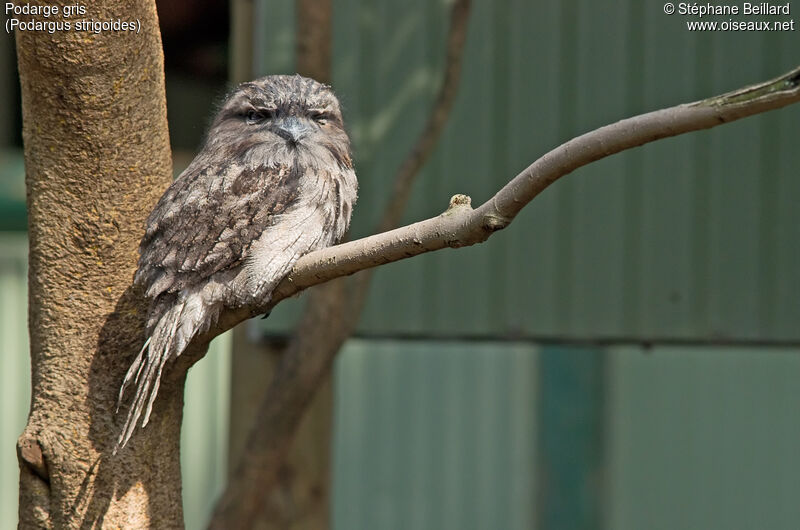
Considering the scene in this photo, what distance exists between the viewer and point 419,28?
5.18 metres

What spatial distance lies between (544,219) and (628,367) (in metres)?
1.17

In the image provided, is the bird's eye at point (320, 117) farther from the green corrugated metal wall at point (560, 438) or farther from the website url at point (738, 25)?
the website url at point (738, 25)

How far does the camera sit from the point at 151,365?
2.65 m

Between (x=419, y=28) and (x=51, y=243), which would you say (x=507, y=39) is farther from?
(x=51, y=243)

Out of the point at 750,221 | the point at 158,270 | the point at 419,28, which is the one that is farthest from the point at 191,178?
the point at 750,221

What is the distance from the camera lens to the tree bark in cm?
263

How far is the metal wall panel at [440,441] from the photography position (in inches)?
232

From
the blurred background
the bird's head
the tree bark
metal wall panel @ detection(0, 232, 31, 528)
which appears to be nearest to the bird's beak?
the bird's head

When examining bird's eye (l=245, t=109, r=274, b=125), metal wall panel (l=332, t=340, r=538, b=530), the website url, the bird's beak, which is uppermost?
the website url

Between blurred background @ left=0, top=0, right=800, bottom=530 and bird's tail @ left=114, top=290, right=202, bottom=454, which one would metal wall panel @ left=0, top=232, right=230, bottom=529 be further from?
bird's tail @ left=114, top=290, right=202, bottom=454

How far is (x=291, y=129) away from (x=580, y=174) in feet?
7.24

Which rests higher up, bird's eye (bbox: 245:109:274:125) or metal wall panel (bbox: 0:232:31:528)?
bird's eye (bbox: 245:109:274:125)

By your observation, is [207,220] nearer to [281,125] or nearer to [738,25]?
[281,125]

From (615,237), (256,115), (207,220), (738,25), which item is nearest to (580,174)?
(615,237)
